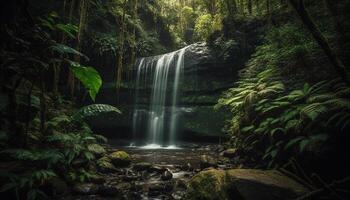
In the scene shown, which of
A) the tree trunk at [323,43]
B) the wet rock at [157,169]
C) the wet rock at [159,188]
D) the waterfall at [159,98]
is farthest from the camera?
the waterfall at [159,98]

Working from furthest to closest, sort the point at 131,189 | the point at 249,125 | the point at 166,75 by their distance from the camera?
the point at 166,75 → the point at 249,125 → the point at 131,189

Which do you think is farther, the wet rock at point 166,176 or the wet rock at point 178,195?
the wet rock at point 166,176

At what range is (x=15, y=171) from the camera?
4.07 metres

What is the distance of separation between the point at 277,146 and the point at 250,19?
8.45 metres

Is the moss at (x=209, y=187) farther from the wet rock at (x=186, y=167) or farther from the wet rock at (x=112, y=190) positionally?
the wet rock at (x=186, y=167)

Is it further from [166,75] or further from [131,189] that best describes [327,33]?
[166,75]

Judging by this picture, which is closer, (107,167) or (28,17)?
(28,17)

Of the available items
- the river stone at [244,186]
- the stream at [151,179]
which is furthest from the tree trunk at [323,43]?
the stream at [151,179]

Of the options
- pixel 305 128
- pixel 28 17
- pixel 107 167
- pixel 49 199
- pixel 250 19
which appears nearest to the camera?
pixel 28 17

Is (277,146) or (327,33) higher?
(327,33)

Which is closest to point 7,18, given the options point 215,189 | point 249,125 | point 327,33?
point 215,189

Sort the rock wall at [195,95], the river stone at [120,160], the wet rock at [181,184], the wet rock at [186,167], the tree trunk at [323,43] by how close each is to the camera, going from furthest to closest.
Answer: the rock wall at [195,95]
the river stone at [120,160]
the wet rock at [186,167]
the wet rock at [181,184]
the tree trunk at [323,43]

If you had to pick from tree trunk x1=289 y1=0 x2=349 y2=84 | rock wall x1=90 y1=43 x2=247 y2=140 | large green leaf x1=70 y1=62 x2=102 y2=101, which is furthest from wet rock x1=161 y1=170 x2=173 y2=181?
rock wall x1=90 y1=43 x2=247 y2=140

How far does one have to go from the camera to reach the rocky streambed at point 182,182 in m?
3.95
